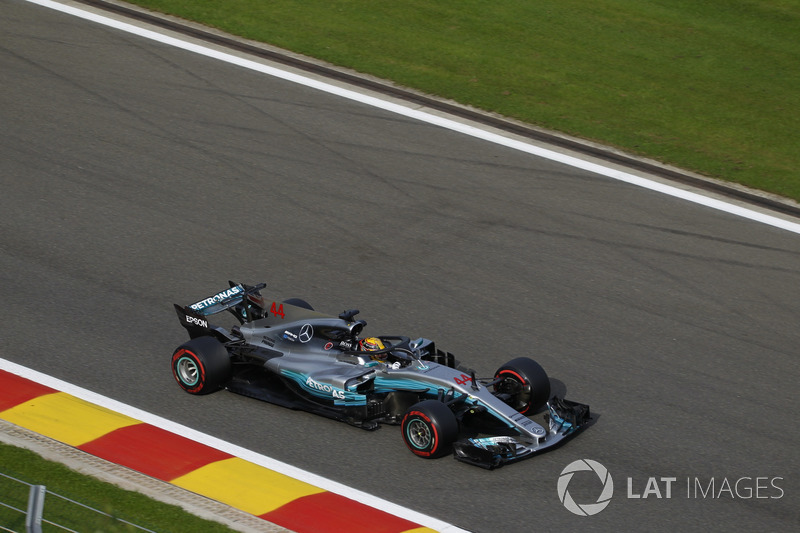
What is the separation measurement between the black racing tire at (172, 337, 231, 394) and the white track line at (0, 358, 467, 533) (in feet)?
1.44

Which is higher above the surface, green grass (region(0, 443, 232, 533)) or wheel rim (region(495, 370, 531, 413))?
wheel rim (region(495, 370, 531, 413))

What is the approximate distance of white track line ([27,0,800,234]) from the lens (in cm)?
1384

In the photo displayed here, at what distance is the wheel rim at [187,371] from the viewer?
368 inches

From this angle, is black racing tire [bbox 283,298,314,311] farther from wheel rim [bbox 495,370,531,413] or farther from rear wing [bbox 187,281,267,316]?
wheel rim [bbox 495,370,531,413]

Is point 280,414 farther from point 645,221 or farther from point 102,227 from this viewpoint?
point 645,221

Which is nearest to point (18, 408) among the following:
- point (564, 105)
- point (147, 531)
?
point (147, 531)

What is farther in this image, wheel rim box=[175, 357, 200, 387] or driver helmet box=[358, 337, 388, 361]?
wheel rim box=[175, 357, 200, 387]

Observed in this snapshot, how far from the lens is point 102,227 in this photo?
12.3m

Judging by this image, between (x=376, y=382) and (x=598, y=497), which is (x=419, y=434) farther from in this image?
(x=598, y=497)

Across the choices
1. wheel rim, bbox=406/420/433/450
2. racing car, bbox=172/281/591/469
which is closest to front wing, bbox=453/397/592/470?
racing car, bbox=172/281/591/469
